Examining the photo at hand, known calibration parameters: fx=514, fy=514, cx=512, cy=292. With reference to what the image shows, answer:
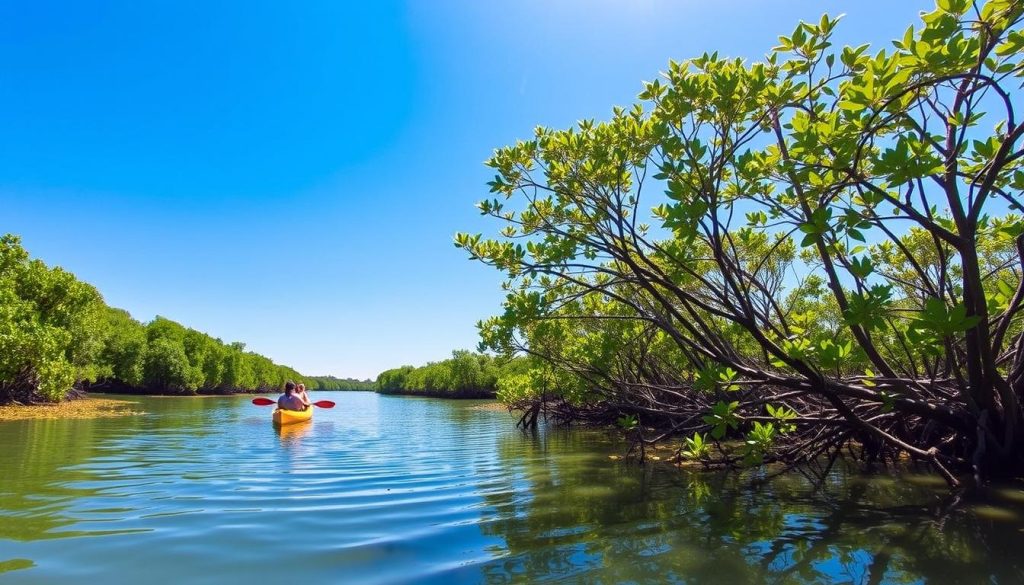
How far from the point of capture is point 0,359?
18.3 metres

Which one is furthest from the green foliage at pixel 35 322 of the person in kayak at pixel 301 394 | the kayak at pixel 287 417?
the kayak at pixel 287 417

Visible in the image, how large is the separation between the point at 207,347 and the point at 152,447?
59632 mm

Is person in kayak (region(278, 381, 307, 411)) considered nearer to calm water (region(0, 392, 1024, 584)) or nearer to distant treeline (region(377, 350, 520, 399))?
calm water (region(0, 392, 1024, 584))

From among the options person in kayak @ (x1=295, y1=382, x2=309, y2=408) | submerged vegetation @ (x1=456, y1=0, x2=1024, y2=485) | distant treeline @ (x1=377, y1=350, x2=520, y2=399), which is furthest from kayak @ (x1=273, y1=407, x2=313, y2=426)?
distant treeline @ (x1=377, y1=350, x2=520, y2=399)

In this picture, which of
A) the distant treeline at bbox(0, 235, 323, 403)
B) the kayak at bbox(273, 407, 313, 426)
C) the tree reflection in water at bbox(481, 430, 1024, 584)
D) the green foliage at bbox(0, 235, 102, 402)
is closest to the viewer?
the tree reflection in water at bbox(481, 430, 1024, 584)

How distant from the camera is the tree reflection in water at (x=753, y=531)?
3.50 meters

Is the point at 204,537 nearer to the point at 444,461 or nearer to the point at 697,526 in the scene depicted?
the point at 697,526

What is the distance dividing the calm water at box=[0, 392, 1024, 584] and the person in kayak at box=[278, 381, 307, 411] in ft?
26.8

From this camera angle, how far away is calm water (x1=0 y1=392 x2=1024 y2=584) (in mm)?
3523

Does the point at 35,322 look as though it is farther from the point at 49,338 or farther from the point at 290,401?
the point at 290,401

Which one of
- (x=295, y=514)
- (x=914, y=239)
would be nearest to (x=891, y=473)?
(x=914, y=239)

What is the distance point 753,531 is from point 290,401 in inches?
623

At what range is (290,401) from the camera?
17094 mm

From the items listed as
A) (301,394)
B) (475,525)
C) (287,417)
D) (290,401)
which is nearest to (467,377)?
(301,394)
